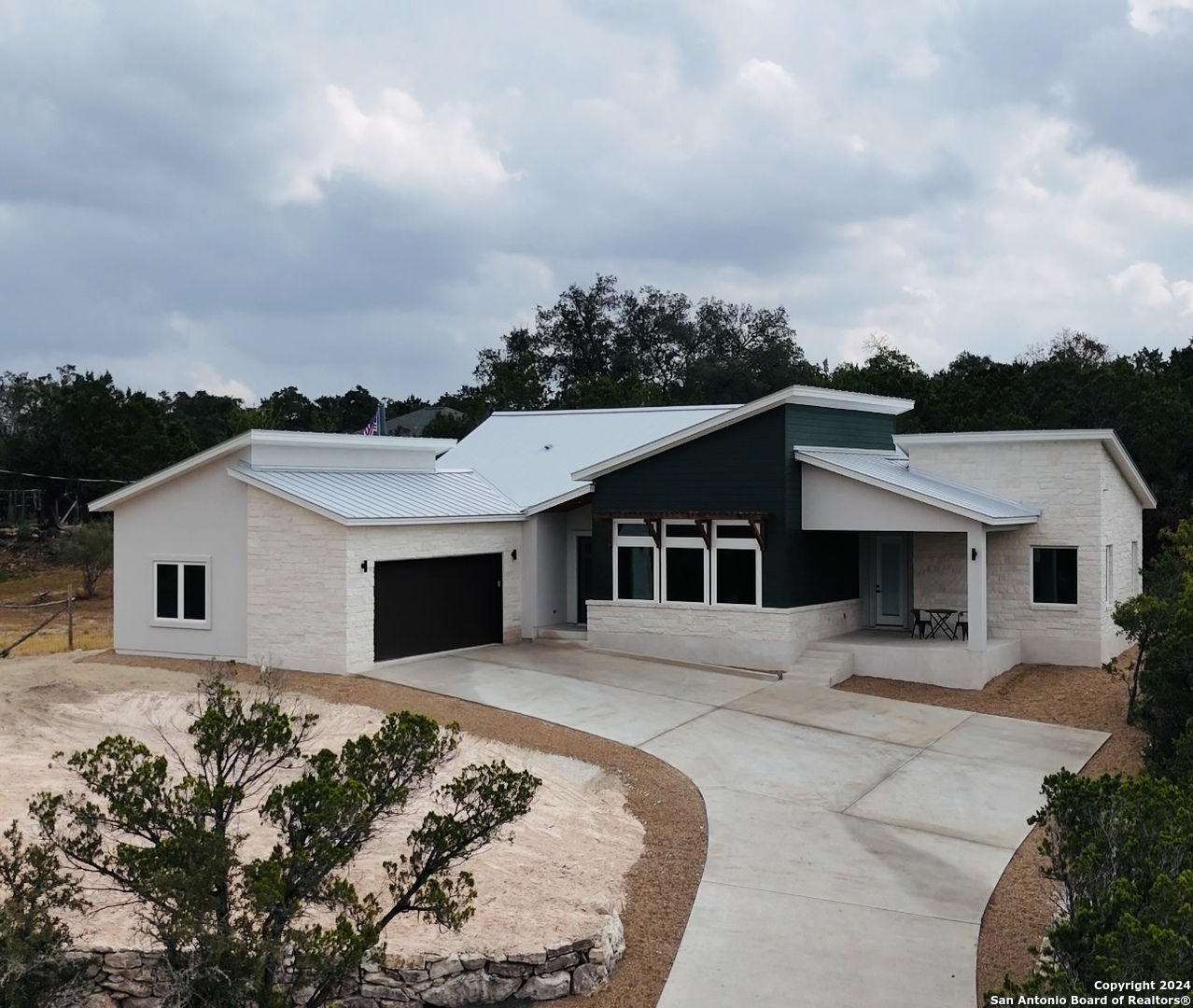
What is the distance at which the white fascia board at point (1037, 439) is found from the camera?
66.4ft

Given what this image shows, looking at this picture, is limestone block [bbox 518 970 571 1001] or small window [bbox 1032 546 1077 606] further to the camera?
small window [bbox 1032 546 1077 606]

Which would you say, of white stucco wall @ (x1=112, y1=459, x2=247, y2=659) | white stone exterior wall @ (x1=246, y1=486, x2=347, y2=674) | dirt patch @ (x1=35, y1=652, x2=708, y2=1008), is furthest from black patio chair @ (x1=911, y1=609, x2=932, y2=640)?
white stucco wall @ (x1=112, y1=459, x2=247, y2=659)

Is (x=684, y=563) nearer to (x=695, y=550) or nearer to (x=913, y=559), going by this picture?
(x=695, y=550)

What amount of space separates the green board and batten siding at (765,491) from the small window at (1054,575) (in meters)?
3.23

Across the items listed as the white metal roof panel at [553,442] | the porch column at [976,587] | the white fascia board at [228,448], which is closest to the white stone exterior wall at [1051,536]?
the porch column at [976,587]

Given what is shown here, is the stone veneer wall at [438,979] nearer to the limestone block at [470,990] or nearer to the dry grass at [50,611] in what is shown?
the limestone block at [470,990]

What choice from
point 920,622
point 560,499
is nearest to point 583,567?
point 560,499

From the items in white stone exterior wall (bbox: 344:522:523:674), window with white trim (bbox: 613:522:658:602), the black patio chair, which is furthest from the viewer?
window with white trim (bbox: 613:522:658:602)

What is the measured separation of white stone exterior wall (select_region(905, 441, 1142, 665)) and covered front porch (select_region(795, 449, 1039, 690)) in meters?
0.32

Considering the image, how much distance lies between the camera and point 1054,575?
2053 cm

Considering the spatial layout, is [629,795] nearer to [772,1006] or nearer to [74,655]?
[772,1006]

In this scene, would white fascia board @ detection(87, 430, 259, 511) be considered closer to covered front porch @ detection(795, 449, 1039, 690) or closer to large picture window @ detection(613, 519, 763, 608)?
large picture window @ detection(613, 519, 763, 608)

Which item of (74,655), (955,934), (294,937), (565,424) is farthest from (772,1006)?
(565,424)

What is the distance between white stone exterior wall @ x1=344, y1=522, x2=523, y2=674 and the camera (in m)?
18.8
